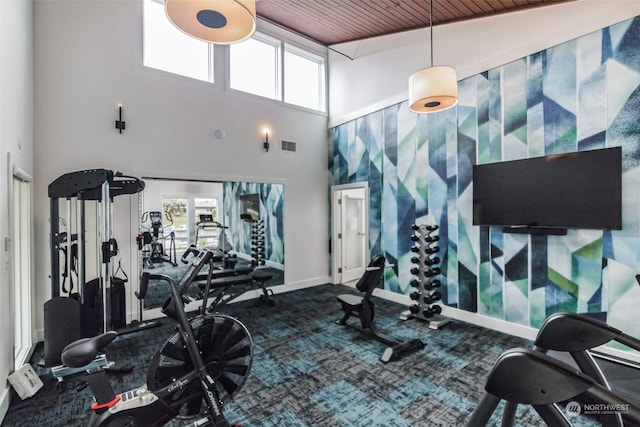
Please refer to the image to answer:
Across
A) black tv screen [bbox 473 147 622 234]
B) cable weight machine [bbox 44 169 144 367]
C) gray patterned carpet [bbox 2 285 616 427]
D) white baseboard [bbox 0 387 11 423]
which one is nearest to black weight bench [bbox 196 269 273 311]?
gray patterned carpet [bbox 2 285 616 427]

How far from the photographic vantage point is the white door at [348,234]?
6.39 m

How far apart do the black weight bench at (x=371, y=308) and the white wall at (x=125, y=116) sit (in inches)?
91.1

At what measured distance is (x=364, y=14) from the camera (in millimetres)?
4543

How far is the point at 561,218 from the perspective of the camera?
3.28 metres

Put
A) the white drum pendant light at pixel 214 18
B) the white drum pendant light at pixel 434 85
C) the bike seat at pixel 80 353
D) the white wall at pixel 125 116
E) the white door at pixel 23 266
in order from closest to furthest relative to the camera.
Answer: the bike seat at pixel 80 353 < the white drum pendant light at pixel 214 18 < the white drum pendant light at pixel 434 85 < the white door at pixel 23 266 < the white wall at pixel 125 116

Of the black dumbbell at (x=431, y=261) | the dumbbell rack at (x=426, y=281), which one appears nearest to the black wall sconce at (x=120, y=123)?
the dumbbell rack at (x=426, y=281)

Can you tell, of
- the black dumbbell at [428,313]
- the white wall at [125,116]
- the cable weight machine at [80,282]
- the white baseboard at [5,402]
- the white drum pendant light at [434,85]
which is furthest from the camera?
the black dumbbell at [428,313]

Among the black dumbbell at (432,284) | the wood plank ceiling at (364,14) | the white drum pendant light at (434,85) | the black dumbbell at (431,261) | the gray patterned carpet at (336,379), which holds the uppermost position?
the wood plank ceiling at (364,14)

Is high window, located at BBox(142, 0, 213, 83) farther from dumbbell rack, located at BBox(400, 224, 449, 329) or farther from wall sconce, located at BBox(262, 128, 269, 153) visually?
dumbbell rack, located at BBox(400, 224, 449, 329)

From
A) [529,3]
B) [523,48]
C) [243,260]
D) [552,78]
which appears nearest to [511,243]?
[552,78]

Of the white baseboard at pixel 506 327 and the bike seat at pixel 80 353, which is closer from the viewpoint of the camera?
the bike seat at pixel 80 353

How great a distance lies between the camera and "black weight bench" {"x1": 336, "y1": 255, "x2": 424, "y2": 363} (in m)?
3.20

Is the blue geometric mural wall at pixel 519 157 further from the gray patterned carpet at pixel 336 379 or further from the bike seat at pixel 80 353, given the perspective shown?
the bike seat at pixel 80 353

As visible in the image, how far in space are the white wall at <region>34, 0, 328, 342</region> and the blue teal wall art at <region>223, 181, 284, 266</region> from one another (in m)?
0.17
